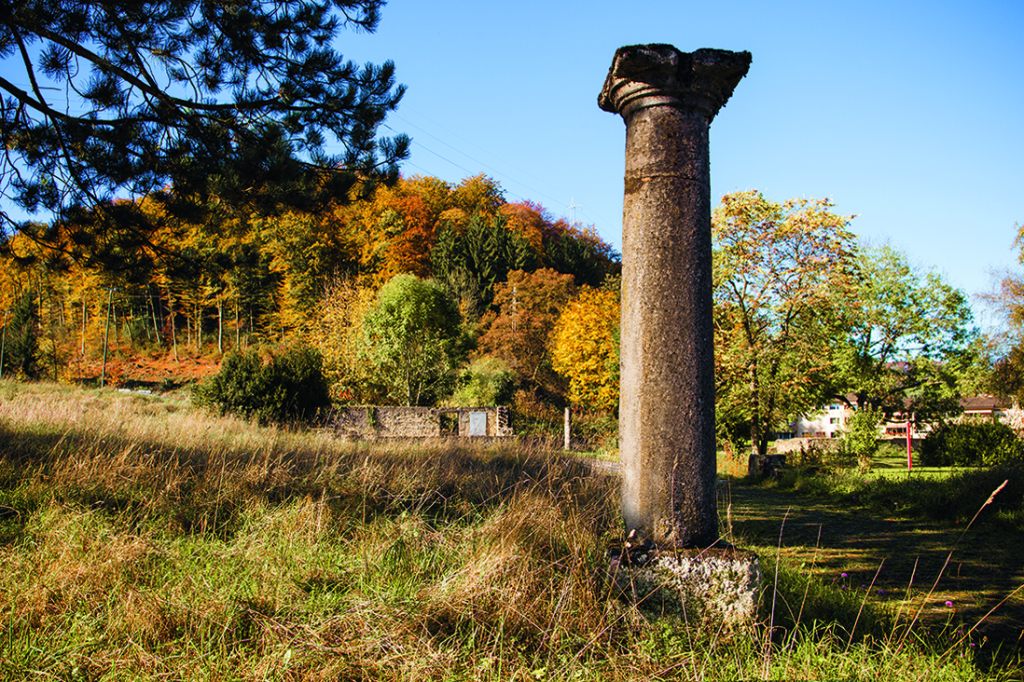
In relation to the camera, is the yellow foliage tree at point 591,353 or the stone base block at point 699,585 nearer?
the stone base block at point 699,585

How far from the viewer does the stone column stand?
345 cm

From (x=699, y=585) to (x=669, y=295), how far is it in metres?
1.46

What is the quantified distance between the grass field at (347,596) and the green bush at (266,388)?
9.08 m

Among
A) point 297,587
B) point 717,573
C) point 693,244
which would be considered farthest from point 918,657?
point 297,587

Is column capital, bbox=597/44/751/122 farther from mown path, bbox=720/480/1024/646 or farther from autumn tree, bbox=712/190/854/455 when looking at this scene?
autumn tree, bbox=712/190/854/455

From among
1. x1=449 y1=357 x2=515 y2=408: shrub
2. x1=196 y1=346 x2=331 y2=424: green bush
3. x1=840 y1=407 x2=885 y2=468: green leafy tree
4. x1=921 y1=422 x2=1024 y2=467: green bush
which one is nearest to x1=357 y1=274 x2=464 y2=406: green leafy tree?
x1=449 y1=357 x2=515 y2=408: shrub

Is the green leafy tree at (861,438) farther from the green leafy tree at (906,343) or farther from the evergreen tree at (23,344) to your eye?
the evergreen tree at (23,344)

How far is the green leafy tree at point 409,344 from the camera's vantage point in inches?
1125

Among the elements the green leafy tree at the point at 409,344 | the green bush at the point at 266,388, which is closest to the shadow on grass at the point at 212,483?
the green bush at the point at 266,388

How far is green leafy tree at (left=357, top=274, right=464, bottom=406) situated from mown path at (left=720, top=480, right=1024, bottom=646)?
19101 mm

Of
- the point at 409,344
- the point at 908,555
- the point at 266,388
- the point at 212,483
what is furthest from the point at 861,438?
the point at 409,344

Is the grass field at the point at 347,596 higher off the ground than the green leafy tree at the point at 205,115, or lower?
lower

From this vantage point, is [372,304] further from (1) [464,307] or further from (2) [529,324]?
(2) [529,324]

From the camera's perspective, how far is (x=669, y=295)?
352 cm
